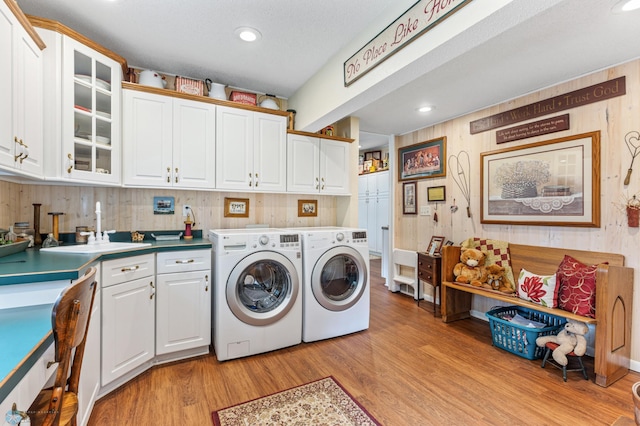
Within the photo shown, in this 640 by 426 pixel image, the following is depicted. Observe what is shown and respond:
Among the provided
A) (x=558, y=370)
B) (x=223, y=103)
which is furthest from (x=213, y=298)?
(x=558, y=370)

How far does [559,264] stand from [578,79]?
1588mm

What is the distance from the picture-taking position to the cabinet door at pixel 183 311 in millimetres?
2195

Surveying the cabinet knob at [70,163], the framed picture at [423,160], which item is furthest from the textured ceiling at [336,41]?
the cabinet knob at [70,163]

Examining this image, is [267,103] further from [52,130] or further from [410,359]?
[410,359]

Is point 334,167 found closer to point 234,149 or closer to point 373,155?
point 234,149

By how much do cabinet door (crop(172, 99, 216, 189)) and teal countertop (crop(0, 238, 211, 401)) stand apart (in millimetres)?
765

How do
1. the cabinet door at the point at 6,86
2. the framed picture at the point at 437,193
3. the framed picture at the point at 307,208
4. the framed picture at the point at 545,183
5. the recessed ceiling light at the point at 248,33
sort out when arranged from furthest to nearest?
the framed picture at the point at 437,193 < the framed picture at the point at 307,208 < the framed picture at the point at 545,183 < the recessed ceiling light at the point at 248,33 < the cabinet door at the point at 6,86

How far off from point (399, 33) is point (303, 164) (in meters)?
1.64

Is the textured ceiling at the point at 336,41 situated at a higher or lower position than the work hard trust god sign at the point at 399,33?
higher

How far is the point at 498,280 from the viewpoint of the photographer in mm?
2891

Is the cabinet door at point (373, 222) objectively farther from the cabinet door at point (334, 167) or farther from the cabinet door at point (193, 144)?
the cabinet door at point (193, 144)

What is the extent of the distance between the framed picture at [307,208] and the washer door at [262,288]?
1.01m

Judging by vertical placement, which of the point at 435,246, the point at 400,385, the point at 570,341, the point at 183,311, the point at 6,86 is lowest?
the point at 400,385

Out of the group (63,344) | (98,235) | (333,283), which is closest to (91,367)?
(98,235)
